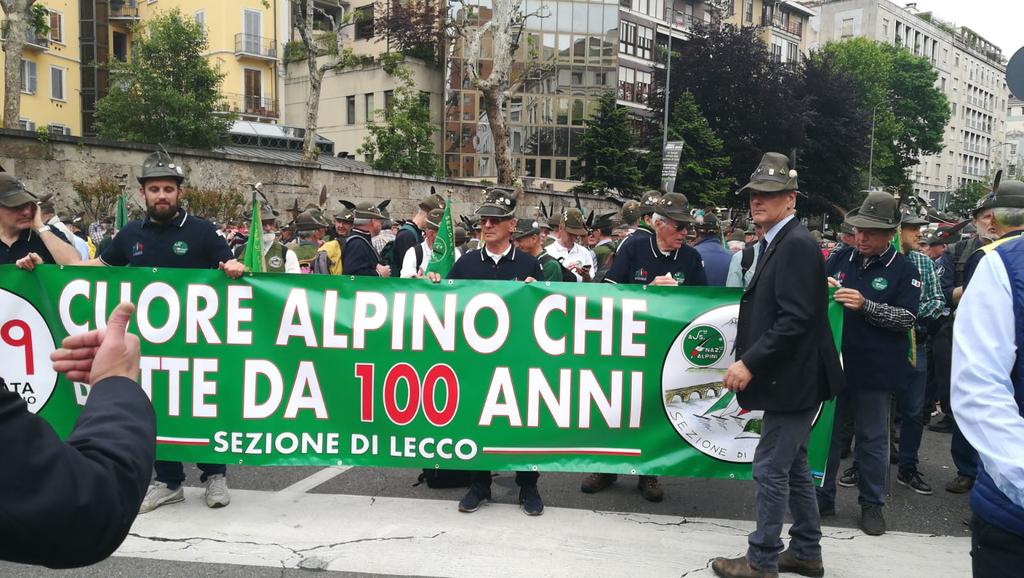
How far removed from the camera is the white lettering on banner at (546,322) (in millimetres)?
5199

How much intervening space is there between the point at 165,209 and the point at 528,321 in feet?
8.41

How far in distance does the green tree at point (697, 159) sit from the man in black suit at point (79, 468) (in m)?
Answer: 34.3

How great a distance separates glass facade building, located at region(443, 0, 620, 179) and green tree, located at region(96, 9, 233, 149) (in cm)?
→ 1483

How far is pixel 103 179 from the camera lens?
64.4 ft

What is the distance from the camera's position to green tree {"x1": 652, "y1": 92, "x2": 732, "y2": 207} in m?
35.4

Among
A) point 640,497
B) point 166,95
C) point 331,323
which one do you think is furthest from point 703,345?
point 166,95

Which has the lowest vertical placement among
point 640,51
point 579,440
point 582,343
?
point 579,440

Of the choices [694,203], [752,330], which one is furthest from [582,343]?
[694,203]

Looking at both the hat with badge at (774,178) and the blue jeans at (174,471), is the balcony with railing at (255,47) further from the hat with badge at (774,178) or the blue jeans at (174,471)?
the hat with badge at (774,178)

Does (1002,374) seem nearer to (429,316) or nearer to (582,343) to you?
(582,343)

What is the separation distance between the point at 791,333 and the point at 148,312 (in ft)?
13.3

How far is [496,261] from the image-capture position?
549 centimetres

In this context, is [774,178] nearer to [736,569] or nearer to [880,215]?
[880,215]

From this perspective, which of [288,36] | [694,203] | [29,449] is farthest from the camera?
[288,36]
